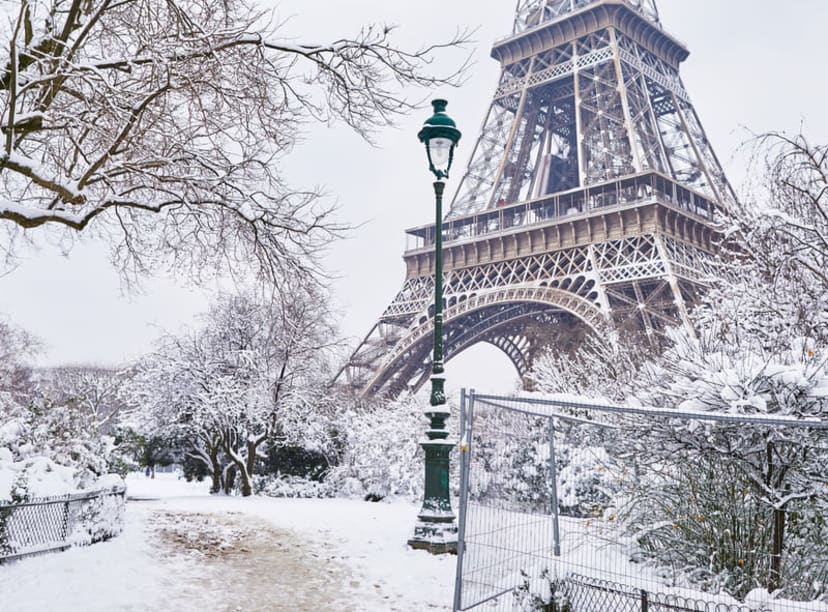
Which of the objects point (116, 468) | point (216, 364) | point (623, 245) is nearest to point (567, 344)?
point (623, 245)

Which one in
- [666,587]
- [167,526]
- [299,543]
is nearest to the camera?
[666,587]

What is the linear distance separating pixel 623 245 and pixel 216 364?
50.1 feet

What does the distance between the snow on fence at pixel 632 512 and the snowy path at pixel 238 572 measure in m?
1.12

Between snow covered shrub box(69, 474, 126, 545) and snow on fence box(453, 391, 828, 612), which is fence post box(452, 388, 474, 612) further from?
snow covered shrub box(69, 474, 126, 545)

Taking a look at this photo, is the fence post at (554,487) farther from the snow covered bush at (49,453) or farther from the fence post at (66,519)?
the snow covered bush at (49,453)

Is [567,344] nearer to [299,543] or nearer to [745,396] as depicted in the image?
[299,543]

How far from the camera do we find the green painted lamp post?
26.4 ft

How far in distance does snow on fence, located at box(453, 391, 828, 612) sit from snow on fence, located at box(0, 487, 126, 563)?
5.07m

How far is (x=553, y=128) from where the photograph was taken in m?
38.0

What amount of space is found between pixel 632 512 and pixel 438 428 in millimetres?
3322

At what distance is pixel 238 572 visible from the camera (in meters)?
7.00

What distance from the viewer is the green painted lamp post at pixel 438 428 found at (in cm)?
804

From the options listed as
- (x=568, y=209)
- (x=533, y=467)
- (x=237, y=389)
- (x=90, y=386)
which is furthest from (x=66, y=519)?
(x=90, y=386)

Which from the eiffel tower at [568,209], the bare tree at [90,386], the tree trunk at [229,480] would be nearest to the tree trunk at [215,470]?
the tree trunk at [229,480]
